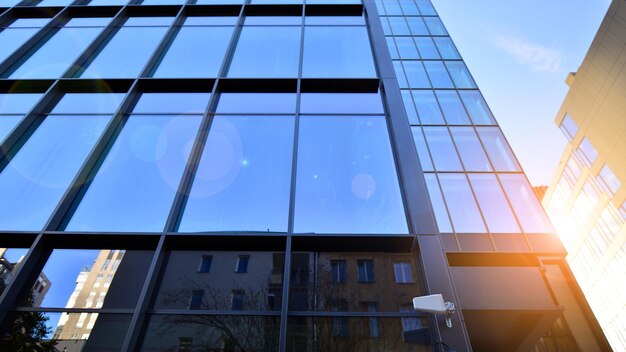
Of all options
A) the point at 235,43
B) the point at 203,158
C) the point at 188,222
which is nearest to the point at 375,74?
the point at 235,43

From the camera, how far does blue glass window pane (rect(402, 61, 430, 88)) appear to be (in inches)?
570

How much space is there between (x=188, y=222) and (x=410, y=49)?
14.6 meters

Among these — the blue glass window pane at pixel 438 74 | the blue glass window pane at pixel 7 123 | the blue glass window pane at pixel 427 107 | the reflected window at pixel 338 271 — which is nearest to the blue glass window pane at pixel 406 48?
the blue glass window pane at pixel 438 74

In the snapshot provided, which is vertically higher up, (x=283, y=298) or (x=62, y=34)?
(x=62, y=34)

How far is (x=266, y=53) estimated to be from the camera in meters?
9.76

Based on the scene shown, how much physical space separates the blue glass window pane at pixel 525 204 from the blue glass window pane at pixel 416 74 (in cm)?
569

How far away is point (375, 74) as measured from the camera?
896 cm

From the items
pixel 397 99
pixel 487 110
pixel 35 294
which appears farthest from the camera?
pixel 487 110

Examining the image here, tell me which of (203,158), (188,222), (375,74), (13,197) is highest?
(375,74)

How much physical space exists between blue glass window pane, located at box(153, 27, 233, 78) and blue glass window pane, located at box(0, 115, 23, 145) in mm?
3251

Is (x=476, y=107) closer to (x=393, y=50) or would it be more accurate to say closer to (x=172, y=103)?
(x=393, y=50)

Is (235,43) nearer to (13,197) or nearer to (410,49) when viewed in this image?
(13,197)

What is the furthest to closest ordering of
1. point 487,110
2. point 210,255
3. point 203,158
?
point 487,110
point 203,158
point 210,255

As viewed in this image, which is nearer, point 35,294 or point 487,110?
point 35,294
